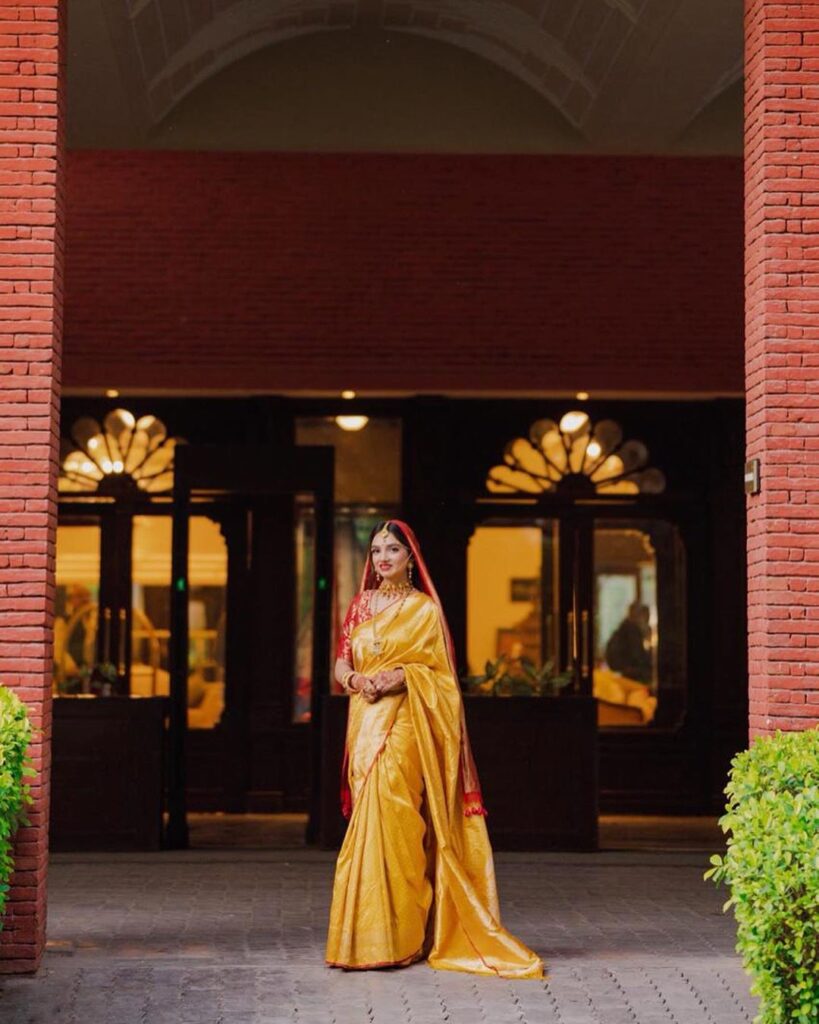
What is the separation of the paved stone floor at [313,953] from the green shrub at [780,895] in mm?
1016

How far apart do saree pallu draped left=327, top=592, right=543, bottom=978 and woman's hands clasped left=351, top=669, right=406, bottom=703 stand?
1.7 inches

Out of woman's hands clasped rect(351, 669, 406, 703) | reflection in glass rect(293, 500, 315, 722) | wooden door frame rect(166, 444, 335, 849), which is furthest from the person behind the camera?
reflection in glass rect(293, 500, 315, 722)

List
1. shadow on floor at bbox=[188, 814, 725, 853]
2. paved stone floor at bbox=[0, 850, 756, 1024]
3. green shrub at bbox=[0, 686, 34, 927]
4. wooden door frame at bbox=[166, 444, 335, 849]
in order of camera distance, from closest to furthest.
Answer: green shrub at bbox=[0, 686, 34, 927], paved stone floor at bbox=[0, 850, 756, 1024], wooden door frame at bbox=[166, 444, 335, 849], shadow on floor at bbox=[188, 814, 725, 853]

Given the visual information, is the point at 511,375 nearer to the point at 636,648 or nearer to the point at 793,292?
the point at 636,648

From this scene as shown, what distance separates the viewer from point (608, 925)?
29.8 ft

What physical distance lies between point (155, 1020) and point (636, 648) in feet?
28.5

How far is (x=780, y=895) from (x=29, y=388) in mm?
4080

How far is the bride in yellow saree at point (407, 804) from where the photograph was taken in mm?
7680

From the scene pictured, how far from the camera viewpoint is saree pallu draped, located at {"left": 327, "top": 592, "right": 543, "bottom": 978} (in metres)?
7.68

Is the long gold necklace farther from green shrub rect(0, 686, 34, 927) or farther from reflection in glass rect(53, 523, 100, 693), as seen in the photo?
reflection in glass rect(53, 523, 100, 693)

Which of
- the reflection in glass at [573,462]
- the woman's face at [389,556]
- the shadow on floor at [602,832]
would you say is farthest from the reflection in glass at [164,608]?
the woman's face at [389,556]

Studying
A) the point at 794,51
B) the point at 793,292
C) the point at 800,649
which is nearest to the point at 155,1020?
the point at 800,649

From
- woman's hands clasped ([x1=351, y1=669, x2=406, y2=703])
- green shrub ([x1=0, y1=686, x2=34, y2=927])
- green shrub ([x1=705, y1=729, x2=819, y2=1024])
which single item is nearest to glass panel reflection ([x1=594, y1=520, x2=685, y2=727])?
woman's hands clasped ([x1=351, y1=669, x2=406, y2=703])

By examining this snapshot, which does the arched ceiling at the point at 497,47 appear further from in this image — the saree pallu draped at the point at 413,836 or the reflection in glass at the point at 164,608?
the saree pallu draped at the point at 413,836
